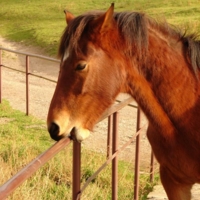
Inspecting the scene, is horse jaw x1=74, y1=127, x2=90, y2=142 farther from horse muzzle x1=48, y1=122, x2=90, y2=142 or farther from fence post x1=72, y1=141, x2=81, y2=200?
fence post x1=72, y1=141, x2=81, y2=200

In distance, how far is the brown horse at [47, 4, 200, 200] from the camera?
246 cm

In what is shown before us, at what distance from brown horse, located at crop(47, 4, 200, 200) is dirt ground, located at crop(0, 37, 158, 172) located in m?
3.34

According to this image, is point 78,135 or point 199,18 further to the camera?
point 199,18

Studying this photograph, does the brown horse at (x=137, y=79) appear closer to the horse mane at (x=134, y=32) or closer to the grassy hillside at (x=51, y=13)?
the horse mane at (x=134, y=32)

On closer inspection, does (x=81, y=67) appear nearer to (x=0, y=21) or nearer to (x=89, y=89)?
(x=89, y=89)

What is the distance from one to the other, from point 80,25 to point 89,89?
375mm

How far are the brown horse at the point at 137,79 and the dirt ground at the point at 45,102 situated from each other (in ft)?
11.0

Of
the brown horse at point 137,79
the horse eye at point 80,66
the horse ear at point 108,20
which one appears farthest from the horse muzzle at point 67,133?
the horse ear at point 108,20

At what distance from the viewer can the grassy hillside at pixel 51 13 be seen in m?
17.9

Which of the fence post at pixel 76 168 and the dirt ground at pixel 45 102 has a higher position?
the fence post at pixel 76 168

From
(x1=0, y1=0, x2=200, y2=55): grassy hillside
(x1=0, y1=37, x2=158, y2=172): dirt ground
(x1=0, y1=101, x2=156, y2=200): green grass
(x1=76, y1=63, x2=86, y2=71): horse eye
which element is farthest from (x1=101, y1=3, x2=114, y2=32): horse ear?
(x1=0, y1=0, x2=200, y2=55): grassy hillside

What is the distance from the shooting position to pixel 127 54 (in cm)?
260

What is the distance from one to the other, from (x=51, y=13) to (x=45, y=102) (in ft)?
52.1

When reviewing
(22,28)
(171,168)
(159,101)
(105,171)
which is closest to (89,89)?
(159,101)
